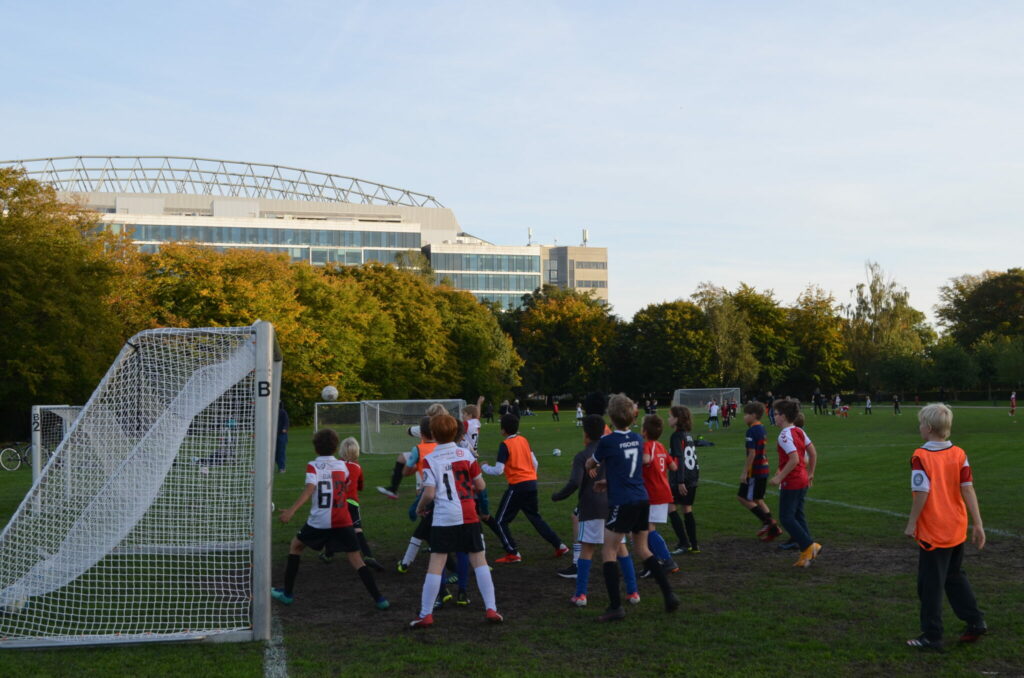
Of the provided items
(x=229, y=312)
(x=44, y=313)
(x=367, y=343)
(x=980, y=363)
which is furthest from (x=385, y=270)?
(x=980, y=363)

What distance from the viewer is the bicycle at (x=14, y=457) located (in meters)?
25.8

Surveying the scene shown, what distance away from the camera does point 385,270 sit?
6844 centimetres

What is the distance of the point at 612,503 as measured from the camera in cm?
762

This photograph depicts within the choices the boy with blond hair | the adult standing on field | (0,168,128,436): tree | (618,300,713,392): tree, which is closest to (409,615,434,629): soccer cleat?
the boy with blond hair

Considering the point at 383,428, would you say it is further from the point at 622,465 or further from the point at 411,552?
the point at 622,465

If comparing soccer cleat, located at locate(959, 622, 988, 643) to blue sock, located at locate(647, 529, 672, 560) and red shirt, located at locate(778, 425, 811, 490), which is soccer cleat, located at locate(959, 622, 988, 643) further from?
red shirt, located at locate(778, 425, 811, 490)

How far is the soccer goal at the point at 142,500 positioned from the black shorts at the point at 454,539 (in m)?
1.37

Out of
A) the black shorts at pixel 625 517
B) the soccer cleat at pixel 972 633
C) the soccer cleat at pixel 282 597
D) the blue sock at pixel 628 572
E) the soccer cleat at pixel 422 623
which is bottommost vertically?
the soccer cleat at pixel 282 597

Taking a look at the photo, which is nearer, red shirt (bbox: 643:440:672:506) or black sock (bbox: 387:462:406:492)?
red shirt (bbox: 643:440:672:506)

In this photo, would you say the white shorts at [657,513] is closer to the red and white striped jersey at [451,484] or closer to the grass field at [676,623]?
the grass field at [676,623]

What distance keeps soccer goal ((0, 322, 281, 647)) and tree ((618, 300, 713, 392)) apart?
7581 cm

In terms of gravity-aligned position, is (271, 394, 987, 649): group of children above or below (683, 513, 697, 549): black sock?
above

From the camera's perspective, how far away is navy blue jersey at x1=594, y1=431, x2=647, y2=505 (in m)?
7.62

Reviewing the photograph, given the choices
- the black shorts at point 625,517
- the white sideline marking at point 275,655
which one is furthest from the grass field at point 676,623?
the black shorts at point 625,517
